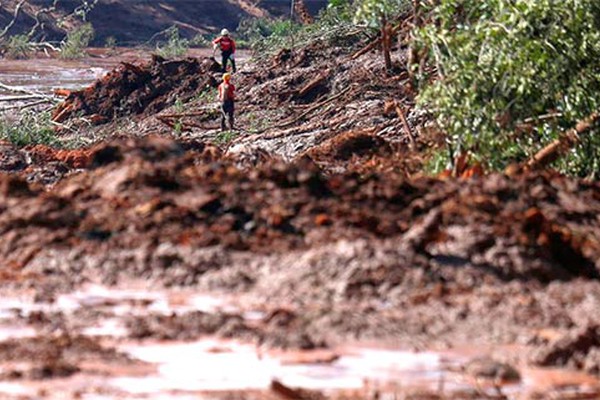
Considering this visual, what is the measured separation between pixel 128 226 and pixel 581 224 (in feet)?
9.83

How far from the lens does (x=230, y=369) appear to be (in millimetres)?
7078

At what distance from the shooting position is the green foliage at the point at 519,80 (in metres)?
12.4

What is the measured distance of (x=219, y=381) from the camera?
687cm

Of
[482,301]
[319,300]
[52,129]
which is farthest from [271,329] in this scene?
[52,129]

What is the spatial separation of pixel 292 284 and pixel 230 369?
1.35 m

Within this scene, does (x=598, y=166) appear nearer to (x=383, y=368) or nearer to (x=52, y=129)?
(x=383, y=368)

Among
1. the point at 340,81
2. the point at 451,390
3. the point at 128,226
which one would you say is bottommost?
the point at 451,390

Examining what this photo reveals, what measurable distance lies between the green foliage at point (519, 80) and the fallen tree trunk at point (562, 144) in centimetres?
7

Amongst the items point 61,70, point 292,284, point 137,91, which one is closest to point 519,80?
point 292,284

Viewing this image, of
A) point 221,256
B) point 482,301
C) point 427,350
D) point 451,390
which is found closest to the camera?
point 451,390

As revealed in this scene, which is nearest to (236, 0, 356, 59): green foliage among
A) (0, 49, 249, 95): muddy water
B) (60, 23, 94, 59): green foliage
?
(0, 49, 249, 95): muddy water

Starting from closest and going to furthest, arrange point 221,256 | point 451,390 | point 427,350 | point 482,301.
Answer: point 451,390, point 427,350, point 482,301, point 221,256

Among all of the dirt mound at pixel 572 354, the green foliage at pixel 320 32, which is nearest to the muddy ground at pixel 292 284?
the dirt mound at pixel 572 354

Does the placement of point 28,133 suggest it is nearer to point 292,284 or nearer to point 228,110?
point 228,110
